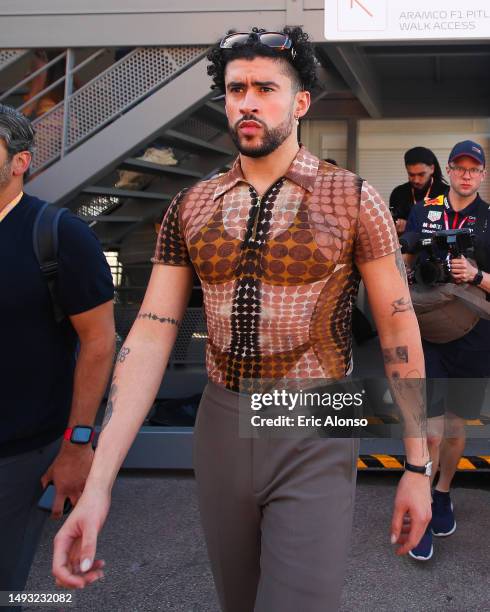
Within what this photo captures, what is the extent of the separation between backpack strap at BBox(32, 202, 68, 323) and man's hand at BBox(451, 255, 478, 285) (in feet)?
7.10

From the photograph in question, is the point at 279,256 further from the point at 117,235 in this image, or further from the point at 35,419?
the point at 117,235

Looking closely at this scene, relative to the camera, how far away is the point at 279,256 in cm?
180

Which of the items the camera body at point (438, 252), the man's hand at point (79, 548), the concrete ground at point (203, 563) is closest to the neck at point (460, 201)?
the camera body at point (438, 252)

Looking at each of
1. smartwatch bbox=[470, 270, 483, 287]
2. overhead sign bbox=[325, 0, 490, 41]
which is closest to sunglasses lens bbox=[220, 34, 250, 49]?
smartwatch bbox=[470, 270, 483, 287]

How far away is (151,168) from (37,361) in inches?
156

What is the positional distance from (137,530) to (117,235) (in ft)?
11.3

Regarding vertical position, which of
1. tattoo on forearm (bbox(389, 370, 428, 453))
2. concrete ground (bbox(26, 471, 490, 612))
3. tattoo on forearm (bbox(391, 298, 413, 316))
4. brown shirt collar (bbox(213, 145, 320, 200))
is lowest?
concrete ground (bbox(26, 471, 490, 612))

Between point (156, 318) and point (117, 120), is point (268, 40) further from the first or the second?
point (117, 120)

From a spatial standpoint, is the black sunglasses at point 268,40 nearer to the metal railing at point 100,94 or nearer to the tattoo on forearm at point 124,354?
the tattoo on forearm at point 124,354

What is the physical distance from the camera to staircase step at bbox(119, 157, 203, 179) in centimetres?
558

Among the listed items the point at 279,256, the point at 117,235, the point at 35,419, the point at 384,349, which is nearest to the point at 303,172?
the point at 279,256

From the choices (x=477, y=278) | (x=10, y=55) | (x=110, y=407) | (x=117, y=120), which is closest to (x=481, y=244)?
(x=477, y=278)

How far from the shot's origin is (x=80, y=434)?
229cm

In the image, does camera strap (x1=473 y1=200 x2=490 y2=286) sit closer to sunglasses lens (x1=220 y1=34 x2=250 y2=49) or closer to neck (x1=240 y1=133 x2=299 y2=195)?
neck (x1=240 y1=133 x2=299 y2=195)
